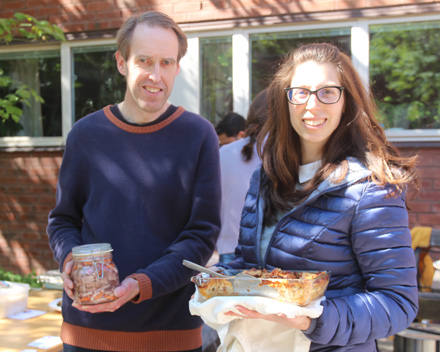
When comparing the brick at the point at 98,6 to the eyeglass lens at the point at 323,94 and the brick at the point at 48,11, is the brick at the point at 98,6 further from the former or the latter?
the eyeglass lens at the point at 323,94

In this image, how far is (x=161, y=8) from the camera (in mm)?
5418

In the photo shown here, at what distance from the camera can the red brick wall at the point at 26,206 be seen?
5945 mm


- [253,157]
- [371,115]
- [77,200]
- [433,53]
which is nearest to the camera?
[371,115]

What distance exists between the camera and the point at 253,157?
3352 millimetres

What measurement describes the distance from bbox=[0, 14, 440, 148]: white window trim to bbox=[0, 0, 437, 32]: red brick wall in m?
0.14

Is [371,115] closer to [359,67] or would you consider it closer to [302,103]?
[302,103]

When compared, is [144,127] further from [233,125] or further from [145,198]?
[233,125]

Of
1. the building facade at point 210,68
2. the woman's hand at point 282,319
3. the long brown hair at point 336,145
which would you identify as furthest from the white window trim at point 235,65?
the woman's hand at point 282,319

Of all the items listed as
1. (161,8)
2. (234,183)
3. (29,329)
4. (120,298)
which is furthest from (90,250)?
(161,8)

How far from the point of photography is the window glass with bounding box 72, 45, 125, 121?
574 cm

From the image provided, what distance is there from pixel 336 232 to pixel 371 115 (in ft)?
1.36

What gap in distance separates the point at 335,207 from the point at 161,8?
453 centimetres

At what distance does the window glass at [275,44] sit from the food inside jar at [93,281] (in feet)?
12.1

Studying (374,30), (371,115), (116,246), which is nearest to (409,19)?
(374,30)
